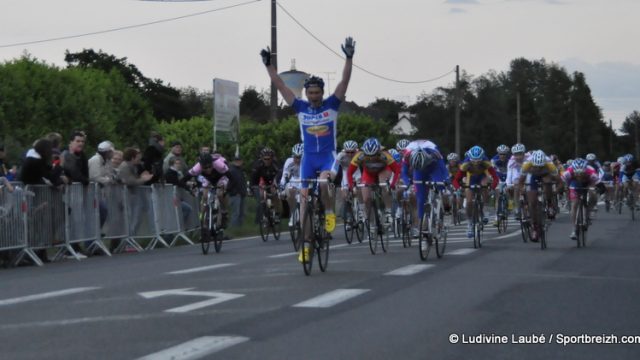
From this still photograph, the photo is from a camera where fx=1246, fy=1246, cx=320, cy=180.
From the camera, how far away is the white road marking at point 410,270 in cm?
1378

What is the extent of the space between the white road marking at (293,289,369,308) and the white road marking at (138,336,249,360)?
205 centimetres

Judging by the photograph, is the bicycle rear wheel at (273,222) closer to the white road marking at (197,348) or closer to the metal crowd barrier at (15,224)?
the metal crowd barrier at (15,224)

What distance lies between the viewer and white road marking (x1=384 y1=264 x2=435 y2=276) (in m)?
13.8

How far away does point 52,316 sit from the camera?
9992mm

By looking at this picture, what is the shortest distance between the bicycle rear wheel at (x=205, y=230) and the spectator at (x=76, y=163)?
1941mm

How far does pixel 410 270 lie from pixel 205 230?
5.53 metres

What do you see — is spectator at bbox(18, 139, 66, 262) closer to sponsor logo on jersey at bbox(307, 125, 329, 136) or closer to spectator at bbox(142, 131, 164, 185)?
spectator at bbox(142, 131, 164, 185)

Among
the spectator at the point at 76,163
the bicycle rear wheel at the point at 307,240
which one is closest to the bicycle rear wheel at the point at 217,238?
the spectator at the point at 76,163

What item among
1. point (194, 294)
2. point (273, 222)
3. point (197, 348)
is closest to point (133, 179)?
point (273, 222)

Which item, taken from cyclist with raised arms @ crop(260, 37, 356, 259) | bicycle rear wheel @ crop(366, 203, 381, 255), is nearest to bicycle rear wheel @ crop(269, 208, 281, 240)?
bicycle rear wheel @ crop(366, 203, 381, 255)

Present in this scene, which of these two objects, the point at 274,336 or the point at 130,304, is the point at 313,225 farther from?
the point at 274,336

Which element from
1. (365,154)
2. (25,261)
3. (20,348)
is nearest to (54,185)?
(25,261)

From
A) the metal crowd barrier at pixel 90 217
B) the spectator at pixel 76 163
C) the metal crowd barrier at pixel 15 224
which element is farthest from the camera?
the spectator at pixel 76 163

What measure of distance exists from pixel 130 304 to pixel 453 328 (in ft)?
10.3
